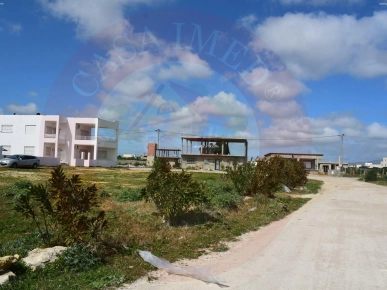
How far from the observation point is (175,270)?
5.86 metres

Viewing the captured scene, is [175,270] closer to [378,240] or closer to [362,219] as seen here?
[378,240]

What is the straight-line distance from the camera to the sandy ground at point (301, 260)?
5422mm

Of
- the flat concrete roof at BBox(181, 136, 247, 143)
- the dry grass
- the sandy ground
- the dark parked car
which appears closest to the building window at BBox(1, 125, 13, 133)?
the dark parked car

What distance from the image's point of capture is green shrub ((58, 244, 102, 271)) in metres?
5.83

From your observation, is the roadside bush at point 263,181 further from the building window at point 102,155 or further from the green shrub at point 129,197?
the building window at point 102,155

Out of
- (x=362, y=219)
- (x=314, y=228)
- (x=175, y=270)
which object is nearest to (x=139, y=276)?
(x=175, y=270)

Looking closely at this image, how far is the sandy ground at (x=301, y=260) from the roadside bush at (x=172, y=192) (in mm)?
1704

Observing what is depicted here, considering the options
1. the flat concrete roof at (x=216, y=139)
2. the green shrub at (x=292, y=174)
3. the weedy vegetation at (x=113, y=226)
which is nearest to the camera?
the weedy vegetation at (x=113, y=226)

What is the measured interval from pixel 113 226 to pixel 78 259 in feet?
10.5

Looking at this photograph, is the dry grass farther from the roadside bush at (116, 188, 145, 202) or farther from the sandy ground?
the sandy ground

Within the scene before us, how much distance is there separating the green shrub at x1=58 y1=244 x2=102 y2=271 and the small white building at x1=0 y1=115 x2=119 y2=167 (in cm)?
4310

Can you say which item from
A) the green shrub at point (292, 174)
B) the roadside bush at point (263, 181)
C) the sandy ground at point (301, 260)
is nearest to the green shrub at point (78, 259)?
the sandy ground at point (301, 260)

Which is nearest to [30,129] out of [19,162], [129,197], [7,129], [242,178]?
[7,129]

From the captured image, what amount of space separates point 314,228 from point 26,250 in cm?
743
